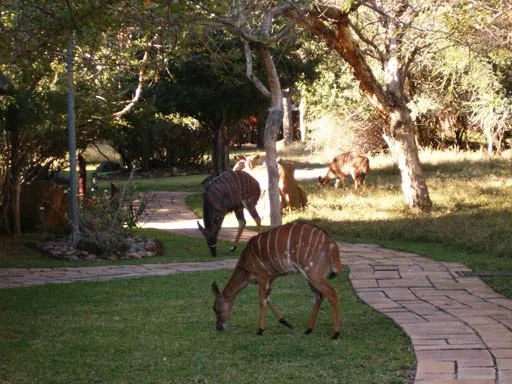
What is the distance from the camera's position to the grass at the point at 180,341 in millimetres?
6500

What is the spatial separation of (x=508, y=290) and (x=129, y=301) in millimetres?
3957

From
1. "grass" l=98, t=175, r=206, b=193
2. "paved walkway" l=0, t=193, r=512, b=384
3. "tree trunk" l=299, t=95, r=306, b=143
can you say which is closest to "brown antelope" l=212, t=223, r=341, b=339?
"paved walkway" l=0, t=193, r=512, b=384

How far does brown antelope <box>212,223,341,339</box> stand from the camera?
735 centimetres

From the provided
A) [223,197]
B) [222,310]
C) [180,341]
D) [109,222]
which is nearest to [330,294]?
[222,310]

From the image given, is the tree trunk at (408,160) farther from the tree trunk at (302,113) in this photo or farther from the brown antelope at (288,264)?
the tree trunk at (302,113)

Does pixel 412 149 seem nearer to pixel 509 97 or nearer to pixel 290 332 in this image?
pixel 509 97

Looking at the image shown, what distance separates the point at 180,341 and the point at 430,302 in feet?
9.13

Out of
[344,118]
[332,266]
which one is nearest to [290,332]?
[332,266]

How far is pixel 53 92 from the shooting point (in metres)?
14.4

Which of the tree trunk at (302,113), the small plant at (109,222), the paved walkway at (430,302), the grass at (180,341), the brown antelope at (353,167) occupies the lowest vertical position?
the paved walkway at (430,302)

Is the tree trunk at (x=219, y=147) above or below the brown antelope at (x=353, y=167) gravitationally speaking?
above

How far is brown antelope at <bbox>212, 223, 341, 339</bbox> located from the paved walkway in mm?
823

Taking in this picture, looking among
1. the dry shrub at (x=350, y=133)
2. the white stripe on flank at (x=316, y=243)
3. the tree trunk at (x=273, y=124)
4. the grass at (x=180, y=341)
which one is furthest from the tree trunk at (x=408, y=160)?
the dry shrub at (x=350, y=133)

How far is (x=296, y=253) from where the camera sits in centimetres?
740
